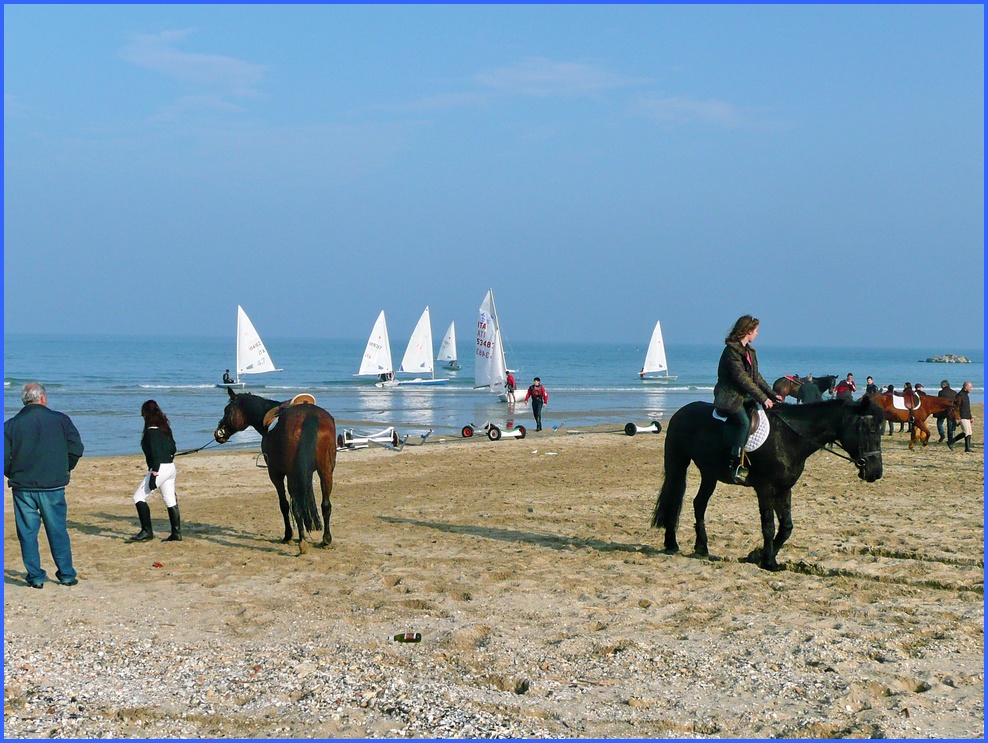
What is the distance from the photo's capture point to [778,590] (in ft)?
24.1

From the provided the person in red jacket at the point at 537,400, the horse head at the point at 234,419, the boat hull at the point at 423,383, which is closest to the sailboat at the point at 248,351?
the boat hull at the point at 423,383

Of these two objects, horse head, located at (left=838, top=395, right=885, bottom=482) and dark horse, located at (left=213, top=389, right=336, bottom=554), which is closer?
horse head, located at (left=838, top=395, right=885, bottom=482)

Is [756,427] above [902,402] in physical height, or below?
above

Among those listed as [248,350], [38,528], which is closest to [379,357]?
[248,350]

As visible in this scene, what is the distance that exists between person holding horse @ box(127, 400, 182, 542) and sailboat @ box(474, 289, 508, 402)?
30.3m

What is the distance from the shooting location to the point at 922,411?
1933 centimetres

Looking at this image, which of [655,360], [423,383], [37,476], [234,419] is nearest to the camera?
[37,476]

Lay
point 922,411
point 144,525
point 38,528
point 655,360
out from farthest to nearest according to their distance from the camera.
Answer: point 655,360
point 922,411
point 144,525
point 38,528

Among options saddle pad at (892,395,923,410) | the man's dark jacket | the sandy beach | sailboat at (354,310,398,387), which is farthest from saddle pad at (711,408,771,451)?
sailboat at (354,310,398,387)

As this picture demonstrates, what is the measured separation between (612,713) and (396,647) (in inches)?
67.9

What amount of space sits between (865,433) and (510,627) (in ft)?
12.5

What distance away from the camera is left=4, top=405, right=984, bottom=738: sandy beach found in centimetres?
474

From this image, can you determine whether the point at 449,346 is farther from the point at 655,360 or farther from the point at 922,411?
the point at 922,411

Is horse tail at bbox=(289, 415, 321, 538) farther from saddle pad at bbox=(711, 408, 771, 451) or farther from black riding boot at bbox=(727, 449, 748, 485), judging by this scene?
saddle pad at bbox=(711, 408, 771, 451)
